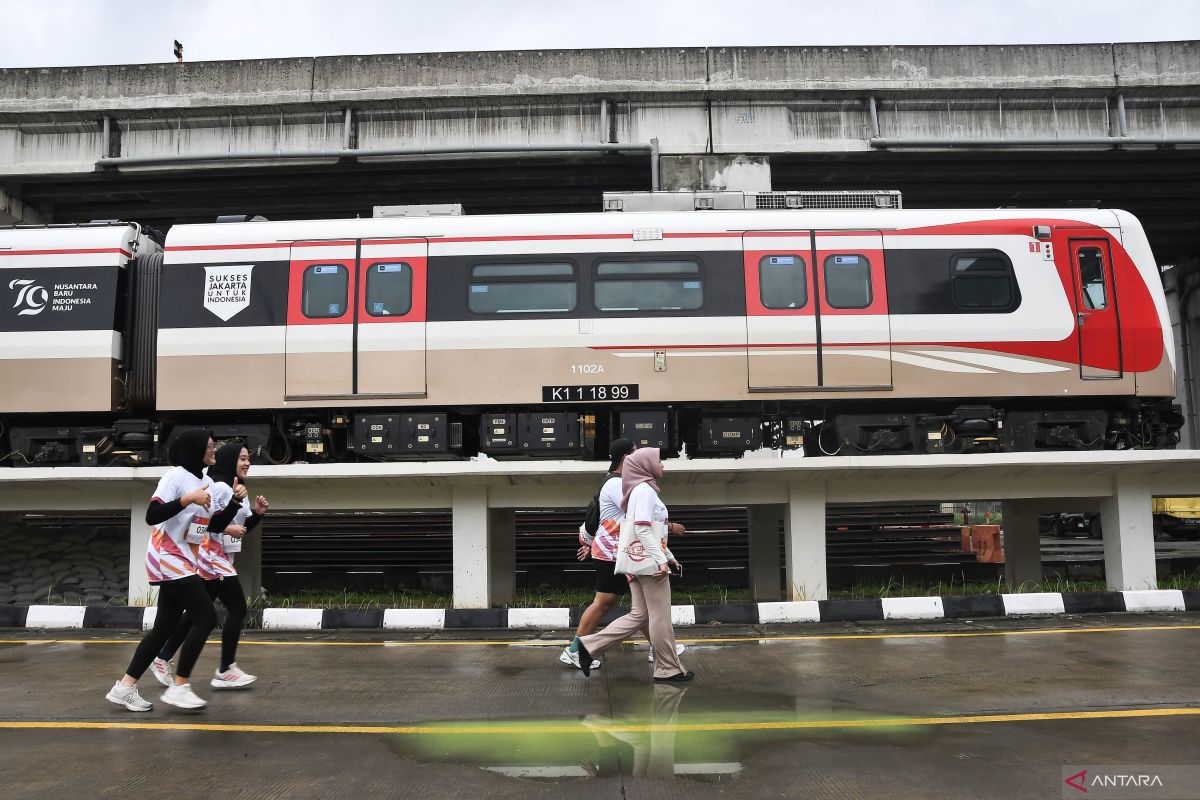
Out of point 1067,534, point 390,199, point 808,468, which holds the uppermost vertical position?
point 390,199

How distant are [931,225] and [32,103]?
1538 centimetres

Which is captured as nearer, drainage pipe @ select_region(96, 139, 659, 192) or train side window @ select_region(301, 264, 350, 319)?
train side window @ select_region(301, 264, 350, 319)

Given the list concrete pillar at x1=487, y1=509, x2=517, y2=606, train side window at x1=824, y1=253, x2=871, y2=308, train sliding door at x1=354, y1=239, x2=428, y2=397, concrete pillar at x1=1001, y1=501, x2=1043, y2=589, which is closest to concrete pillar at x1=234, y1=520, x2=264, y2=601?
train sliding door at x1=354, y1=239, x2=428, y2=397

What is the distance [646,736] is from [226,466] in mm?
3416

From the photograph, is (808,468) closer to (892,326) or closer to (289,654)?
(892,326)

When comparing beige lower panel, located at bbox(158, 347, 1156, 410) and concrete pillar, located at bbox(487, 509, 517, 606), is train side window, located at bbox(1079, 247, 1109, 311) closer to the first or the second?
beige lower panel, located at bbox(158, 347, 1156, 410)

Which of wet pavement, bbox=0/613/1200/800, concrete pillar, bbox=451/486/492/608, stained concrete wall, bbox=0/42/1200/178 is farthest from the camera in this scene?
stained concrete wall, bbox=0/42/1200/178

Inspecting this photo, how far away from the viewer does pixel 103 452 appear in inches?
408

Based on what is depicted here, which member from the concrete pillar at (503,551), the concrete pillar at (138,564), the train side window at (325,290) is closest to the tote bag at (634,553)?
the concrete pillar at (503,551)

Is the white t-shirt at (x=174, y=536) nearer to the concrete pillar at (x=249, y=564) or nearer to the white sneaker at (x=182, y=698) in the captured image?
the white sneaker at (x=182, y=698)

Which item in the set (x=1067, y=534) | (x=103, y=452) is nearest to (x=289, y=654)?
(x=103, y=452)

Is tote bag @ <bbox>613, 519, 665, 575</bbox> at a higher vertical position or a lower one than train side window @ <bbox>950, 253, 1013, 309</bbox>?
lower

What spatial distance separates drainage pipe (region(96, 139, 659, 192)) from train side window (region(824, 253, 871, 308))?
5568mm

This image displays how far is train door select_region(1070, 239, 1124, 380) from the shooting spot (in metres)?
9.93
